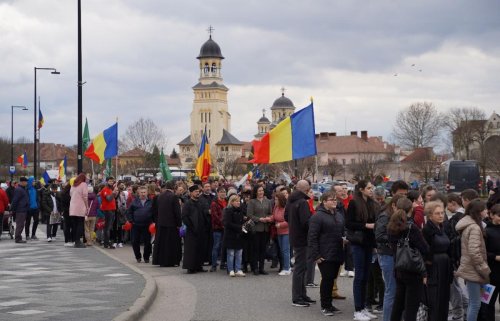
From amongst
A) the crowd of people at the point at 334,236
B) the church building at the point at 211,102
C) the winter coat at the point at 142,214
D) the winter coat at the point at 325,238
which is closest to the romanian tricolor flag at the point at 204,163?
the crowd of people at the point at 334,236

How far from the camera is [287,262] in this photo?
16.3 meters

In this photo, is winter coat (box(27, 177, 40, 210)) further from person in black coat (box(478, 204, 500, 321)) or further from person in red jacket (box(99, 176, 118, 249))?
person in black coat (box(478, 204, 500, 321))

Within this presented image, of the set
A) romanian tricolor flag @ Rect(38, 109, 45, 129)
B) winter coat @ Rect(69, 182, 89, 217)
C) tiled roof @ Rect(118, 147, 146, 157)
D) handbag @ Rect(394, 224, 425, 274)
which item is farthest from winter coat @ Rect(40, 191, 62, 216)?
tiled roof @ Rect(118, 147, 146, 157)

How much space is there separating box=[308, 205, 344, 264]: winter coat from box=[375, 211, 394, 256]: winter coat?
143 cm

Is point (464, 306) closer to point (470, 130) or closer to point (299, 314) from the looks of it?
point (299, 314)

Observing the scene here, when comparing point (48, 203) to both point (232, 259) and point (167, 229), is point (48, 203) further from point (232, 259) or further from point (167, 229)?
point (232, 259)

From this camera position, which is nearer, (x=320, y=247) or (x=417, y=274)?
(x=417, y=274)

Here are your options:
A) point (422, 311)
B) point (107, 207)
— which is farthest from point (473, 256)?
point (107, 207)

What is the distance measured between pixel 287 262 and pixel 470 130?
281 ft

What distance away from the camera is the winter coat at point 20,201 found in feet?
78.1

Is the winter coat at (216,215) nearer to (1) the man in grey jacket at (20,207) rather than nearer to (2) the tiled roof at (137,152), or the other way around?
(1) the man in grey jacket at (20,207)

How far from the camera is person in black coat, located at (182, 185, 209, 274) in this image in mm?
16766

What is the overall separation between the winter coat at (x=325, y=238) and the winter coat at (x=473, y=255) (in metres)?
2.29

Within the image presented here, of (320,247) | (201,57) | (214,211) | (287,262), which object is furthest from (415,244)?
(201,57)
